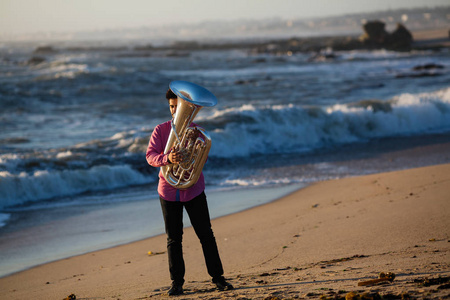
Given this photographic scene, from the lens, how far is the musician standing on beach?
4.29 metres

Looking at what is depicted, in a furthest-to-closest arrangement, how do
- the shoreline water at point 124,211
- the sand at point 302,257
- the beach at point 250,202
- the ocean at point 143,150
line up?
the ocean at point 143,150 < the shoreline water at point 124,211 < the beach at point 250,202 < the sand at point 302,257

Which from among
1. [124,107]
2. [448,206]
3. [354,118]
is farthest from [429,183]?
[124,107]

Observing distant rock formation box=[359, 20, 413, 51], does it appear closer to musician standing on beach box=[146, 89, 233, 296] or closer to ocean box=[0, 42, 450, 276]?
ocean box=[0, 42, 450, 276]

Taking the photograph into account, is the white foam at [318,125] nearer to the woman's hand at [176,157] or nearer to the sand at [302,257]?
the sand at [302,257]

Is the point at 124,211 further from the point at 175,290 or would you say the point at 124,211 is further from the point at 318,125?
the point at 318,125

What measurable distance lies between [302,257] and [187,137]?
1908 mm

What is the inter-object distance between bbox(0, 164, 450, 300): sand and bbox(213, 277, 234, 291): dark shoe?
8 centimetres

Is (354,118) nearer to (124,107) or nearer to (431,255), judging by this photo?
(124,107)

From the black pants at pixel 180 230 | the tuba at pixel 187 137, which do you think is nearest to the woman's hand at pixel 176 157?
the tuba at pixel 187 137

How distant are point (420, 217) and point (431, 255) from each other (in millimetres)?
1505

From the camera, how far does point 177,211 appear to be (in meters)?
4.37

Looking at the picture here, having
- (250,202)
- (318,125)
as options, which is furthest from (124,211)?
(318,125)

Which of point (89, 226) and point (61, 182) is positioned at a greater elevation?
point (61, 182)

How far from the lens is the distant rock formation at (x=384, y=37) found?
68.5 metres
